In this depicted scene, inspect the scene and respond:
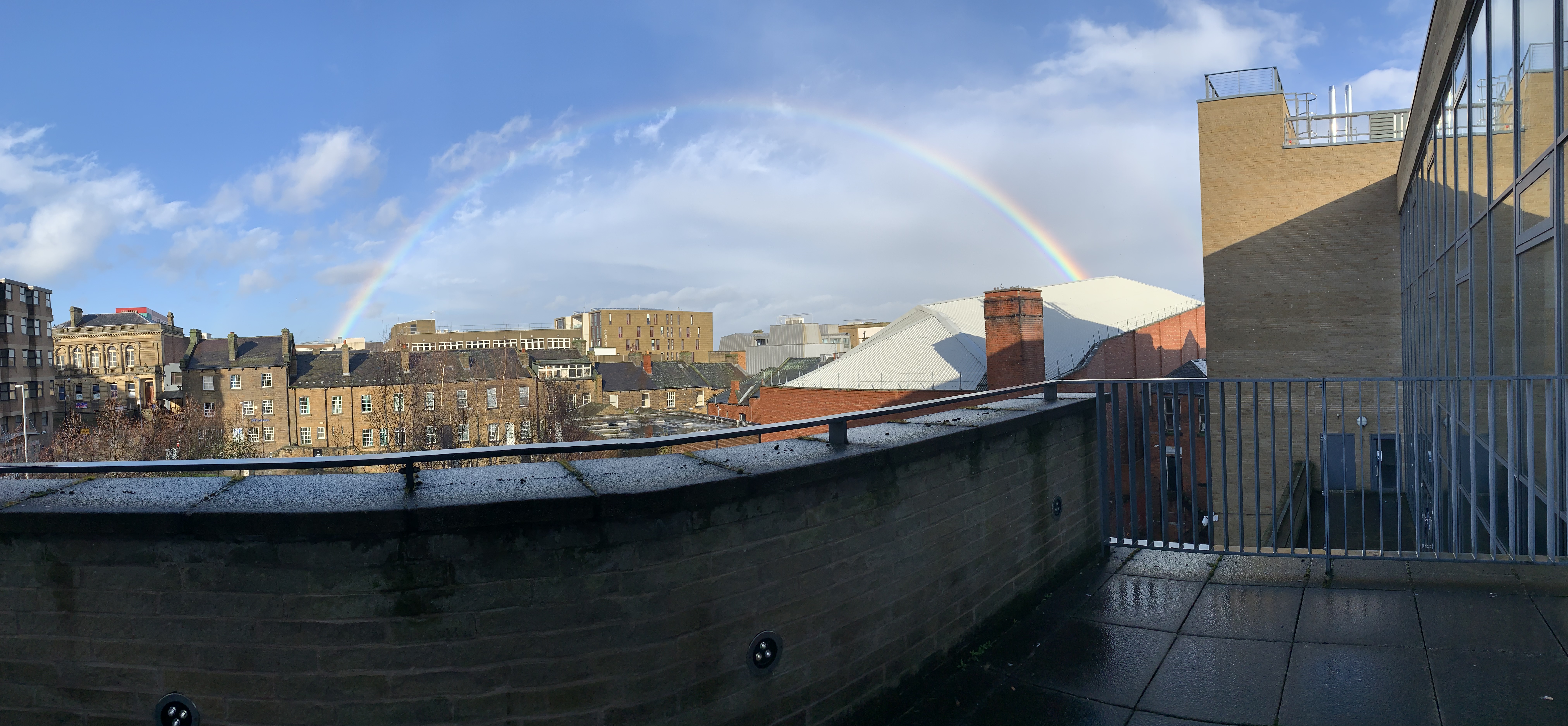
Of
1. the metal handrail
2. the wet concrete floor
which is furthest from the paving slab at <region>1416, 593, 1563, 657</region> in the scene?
the metal handrail

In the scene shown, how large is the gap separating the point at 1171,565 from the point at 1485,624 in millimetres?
1778

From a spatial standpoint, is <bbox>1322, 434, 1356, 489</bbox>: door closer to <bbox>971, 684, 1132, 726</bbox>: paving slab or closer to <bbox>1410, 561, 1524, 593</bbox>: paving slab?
<bbox>1410, 561, 1524, 593</bbox>: paving slab

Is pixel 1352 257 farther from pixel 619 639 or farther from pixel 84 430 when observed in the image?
pixel 84 430

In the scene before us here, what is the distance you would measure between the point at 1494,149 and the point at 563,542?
830cm

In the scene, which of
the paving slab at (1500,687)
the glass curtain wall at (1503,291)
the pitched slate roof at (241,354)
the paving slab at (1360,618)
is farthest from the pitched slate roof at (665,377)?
the paving slab at (1500,687)

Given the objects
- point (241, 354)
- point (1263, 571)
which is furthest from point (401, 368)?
point (1263, 571)

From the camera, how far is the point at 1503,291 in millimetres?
6773

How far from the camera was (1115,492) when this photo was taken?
593cm

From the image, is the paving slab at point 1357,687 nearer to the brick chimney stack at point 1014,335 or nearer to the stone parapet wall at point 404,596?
the stone parapet wall at point 404,596

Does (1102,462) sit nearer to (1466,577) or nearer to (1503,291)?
(1466,577)

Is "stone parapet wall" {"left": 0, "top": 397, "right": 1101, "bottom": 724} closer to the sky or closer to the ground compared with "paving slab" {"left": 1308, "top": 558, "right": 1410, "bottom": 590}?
closer to the sky

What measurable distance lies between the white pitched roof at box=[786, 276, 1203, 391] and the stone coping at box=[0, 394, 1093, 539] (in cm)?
2786

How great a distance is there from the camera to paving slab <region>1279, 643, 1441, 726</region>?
369 cm

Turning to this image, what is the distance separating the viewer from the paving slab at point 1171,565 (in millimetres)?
5797
